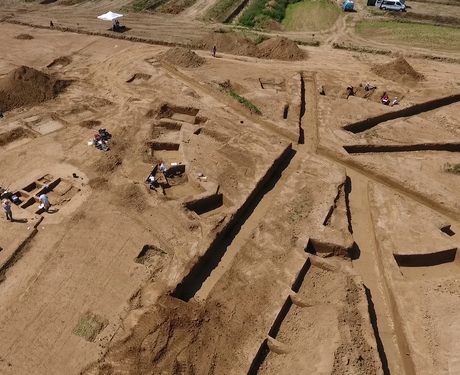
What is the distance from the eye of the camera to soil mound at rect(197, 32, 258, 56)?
2914 centimetres

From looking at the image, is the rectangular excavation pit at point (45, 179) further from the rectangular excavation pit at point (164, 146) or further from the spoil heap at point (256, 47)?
the spoil heap at point (256, 47)

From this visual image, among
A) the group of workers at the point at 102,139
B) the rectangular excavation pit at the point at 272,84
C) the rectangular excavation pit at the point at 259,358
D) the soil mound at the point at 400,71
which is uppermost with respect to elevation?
the soil mound at the point at 400,71

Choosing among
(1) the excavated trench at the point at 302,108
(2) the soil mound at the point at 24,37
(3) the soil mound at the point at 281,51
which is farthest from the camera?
(2) the soil mound at the point at 24,37

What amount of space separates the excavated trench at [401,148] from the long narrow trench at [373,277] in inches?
76.5

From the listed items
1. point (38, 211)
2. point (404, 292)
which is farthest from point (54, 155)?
point (404, 292)

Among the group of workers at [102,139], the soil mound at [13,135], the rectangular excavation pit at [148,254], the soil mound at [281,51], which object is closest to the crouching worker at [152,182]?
the rectangular excavation pit at [148,254]

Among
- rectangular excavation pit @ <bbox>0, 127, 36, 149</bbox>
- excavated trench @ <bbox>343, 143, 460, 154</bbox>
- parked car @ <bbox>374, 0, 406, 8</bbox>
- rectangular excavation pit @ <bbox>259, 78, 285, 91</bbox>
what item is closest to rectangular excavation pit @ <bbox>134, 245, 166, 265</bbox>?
rectangular excavation pit @ <bbox>0, 127, 36, 149</bbox>

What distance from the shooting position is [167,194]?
16.1m

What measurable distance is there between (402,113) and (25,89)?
889 inches

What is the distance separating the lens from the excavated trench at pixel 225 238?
40.2 feet

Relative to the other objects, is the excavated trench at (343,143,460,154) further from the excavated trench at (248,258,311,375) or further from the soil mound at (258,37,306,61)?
the soil mound at (258,37,306,61)

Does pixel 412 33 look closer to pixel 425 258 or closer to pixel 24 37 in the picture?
pixel 425 258

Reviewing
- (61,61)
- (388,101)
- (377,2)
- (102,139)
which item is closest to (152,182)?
(102,139)

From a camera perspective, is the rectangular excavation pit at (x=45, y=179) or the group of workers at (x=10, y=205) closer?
the group of workers at (x=10, y=205)
